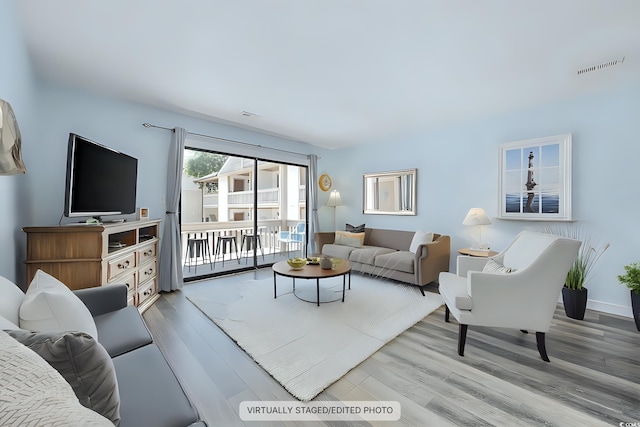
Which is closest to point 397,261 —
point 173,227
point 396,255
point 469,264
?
point 396,255

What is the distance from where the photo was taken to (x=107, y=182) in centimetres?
262

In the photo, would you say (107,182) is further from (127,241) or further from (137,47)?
(137,47)

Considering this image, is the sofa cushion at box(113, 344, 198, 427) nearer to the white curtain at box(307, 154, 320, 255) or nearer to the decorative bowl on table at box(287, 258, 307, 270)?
the decorative bowl on table at box(287, 258, 307, 270)

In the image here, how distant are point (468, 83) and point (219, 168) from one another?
164 inches

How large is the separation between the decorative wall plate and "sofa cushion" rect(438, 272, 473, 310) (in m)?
3.60

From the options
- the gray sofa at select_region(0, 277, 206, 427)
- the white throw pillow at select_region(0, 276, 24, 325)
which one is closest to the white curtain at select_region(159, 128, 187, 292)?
the gray sofa at select_region(0, 277, 206, 427)

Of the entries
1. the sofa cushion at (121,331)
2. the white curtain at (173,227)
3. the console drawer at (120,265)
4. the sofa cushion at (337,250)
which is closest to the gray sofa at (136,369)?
the sofa cushion at (121,331)

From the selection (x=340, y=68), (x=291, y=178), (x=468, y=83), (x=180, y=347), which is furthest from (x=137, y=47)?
(x=291, y=178)

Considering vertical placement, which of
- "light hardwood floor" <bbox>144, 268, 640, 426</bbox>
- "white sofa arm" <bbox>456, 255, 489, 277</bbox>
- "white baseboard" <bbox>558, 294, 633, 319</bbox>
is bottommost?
"light hardwood floor" <bbox>144, 268, 640, 426</bbox>

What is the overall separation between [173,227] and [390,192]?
3.74m

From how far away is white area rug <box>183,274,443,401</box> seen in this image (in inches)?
75.9

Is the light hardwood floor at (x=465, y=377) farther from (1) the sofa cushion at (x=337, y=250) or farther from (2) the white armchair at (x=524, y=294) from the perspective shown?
(1) the sofa cushion at (x=337, y=250)

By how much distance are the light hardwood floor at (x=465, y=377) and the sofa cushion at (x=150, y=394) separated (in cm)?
54

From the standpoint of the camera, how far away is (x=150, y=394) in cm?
104
